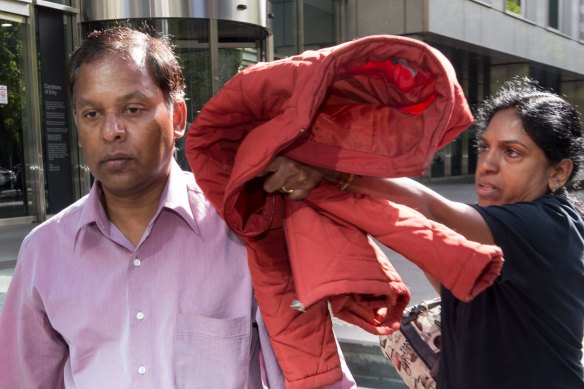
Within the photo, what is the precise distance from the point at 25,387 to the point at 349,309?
100cm

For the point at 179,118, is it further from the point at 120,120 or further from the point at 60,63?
the point at 60,63

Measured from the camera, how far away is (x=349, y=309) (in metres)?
1.36

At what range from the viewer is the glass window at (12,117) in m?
10.6

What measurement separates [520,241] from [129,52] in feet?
3.81

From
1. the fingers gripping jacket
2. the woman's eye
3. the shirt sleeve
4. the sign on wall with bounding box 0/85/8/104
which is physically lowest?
the shirt sleeve

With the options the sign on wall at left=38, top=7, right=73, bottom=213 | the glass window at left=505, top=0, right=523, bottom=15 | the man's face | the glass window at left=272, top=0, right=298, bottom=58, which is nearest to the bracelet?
the man's face

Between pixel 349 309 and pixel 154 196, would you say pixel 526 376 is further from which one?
pixel 154 196

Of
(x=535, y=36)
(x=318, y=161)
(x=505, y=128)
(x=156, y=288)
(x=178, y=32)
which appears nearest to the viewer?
(x=318, y=161)

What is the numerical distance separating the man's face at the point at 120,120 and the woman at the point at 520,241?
480mm

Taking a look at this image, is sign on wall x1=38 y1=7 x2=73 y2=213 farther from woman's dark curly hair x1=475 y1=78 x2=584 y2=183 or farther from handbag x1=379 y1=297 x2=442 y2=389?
woman's dark curly hair x1=475 y1=78 x2=584 y2=183

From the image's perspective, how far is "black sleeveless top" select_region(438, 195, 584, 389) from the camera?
171 cm

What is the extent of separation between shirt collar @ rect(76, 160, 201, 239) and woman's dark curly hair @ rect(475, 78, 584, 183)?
1.04 metres

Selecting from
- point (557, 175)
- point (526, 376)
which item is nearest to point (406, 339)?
point (526, 376)

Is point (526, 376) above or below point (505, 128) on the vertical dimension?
below
